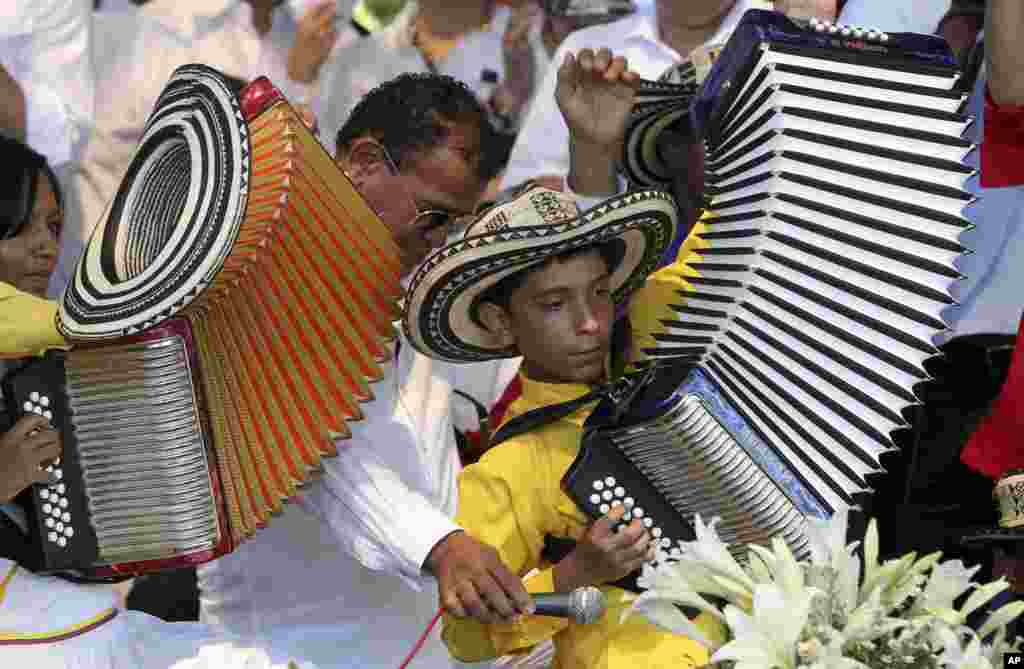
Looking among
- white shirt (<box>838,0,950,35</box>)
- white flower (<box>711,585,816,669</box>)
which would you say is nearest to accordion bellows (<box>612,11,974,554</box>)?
white shirt (<box>838,0,950,35</box>)

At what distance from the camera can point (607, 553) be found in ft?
11.1

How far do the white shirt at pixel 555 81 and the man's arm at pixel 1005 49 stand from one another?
1.90 m

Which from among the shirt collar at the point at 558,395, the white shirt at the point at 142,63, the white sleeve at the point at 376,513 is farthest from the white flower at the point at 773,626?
the white shirt at the point at 142,63

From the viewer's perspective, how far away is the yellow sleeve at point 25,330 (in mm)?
3754

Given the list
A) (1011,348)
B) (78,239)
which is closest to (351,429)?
(1011,348)

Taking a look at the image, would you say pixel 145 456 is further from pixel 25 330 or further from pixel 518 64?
pixel 518 64

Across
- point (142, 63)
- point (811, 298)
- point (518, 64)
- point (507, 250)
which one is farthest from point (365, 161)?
point (518, 64)

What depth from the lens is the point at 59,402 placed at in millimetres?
3693

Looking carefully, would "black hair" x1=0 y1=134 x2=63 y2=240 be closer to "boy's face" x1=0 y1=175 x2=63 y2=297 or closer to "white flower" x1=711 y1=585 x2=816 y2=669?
"boy's face" x1=0 y1=175 x2=63 y2=297

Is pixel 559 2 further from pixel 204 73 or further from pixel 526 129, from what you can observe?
pixel 204 73

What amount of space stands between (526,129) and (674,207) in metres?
2.07

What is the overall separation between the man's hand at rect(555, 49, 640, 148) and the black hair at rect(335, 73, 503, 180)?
52 centimetres

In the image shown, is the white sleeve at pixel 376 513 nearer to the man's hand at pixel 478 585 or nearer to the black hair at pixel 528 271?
the man's hand at pixel 478 585

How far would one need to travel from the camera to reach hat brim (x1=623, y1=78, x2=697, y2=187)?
4.11 m
